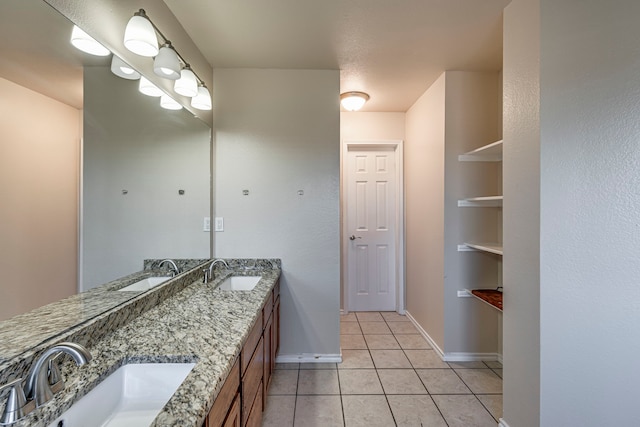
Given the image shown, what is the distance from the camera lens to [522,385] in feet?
5.04

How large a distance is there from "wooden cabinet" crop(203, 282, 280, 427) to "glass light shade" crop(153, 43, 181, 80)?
1478 mm

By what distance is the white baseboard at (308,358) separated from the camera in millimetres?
2451

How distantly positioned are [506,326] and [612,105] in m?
1.26

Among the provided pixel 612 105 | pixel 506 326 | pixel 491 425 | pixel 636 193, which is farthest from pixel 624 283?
pixel 491 425

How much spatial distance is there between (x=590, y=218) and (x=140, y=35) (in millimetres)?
2332

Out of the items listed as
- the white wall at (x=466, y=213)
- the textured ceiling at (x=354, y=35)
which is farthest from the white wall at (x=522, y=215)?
the white wall at (x=466, y=213)

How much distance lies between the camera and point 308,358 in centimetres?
246

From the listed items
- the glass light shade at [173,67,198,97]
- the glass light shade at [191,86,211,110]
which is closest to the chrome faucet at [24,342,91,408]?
the glass light shade at [173,67,198,97]

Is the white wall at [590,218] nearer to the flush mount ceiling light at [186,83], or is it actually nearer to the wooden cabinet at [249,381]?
the wooden cabinet at [249,381]

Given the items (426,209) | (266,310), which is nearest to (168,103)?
(266,310)

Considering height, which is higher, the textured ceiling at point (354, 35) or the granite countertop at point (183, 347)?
the textured ceiling at point (354, 35)

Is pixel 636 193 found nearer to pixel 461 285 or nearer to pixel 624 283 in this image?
pixel 624 283

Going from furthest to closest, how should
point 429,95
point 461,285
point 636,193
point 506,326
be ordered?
point 429,95 → point 461,285 → point 506,326 → point 636,193

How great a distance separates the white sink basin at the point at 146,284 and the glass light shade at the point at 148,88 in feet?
3.35
